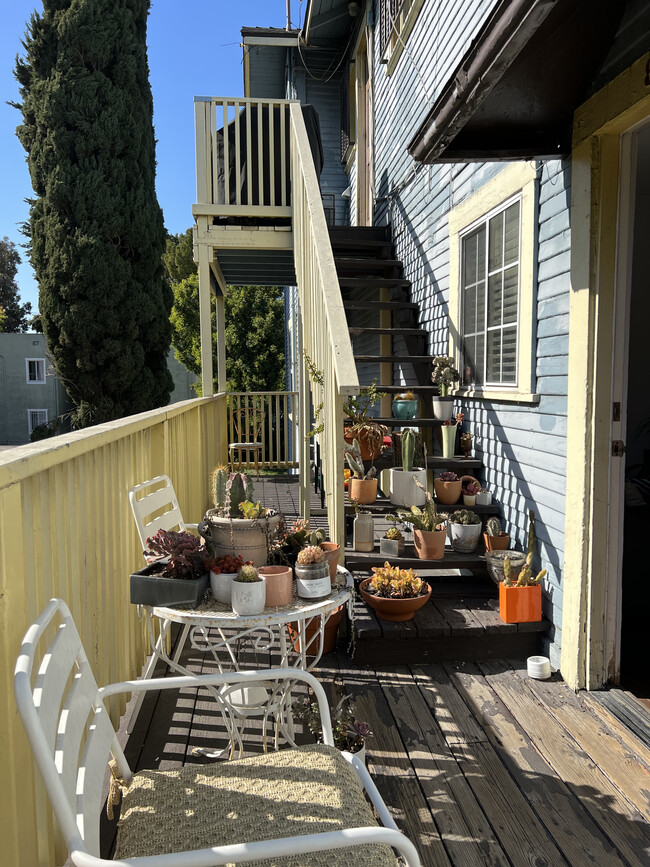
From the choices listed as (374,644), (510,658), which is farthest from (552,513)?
(374,644)

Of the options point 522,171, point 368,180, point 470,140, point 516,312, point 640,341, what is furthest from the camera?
point 368,180

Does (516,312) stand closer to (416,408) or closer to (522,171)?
(522,171)

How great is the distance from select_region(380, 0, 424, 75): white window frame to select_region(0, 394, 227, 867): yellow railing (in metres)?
4.40

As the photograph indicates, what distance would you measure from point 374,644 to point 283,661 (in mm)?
1113

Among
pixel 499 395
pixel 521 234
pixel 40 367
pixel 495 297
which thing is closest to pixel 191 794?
pixel 499 395

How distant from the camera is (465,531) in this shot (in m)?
3.71

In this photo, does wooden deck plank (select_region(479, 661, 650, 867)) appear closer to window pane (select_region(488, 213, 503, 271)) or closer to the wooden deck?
the wooden deck

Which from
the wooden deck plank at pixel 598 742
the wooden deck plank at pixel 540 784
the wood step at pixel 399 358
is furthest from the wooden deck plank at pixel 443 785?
the wood step at pixel 399 358

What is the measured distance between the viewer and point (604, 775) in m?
2.28

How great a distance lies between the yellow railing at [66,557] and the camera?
1.33 meters

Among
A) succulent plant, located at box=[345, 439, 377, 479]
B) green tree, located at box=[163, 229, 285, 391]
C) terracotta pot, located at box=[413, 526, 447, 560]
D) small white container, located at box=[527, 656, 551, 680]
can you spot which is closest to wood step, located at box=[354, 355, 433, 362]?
succulent plant, located at box=[345, 439, 377, 479]

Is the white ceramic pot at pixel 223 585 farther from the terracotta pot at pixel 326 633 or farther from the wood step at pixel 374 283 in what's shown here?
the wood step at pixel 374 283

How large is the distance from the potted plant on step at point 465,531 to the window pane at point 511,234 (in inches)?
61.0

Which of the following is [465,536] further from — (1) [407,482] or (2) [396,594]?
(2) [396,594]
